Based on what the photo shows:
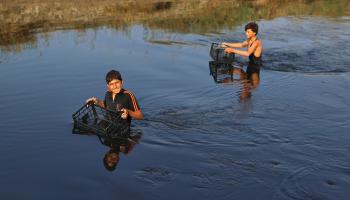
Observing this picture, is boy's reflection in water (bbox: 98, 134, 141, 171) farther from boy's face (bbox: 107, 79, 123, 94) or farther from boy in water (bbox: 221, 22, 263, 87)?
boy in water (bbox: 221, 22, 263, 87)

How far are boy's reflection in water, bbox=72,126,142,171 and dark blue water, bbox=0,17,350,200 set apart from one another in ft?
0.39

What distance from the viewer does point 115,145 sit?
8.48m

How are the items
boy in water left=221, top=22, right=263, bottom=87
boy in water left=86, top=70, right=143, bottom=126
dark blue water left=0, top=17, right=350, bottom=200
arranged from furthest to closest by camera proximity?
boy in water left=221, top=22, right=263, bottom=87 < boy in water left=86, top=70, right=143, bottom=126 < dark blue water left=0, top=17, right=350, bottom=200

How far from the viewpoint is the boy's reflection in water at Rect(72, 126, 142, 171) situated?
25.9ft

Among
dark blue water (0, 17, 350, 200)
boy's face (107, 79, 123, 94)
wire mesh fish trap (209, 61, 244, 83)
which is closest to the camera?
dark blue water (0, 17, 350, 200)

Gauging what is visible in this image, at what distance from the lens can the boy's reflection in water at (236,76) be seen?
38.3 feet

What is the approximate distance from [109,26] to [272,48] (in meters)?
7.07

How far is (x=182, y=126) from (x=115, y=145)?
1.39m

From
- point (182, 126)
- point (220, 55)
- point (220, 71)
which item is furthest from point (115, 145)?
point (220, 55)

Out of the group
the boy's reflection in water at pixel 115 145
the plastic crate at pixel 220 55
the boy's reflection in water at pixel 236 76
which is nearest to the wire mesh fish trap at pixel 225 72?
the boy's reflection in water at pixel 236 76

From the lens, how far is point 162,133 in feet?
29.5

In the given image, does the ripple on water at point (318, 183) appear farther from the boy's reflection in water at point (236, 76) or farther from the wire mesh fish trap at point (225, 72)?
the wire mesh fish trap at point (225, 72)

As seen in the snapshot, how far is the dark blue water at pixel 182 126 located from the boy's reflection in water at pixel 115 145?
120 mm

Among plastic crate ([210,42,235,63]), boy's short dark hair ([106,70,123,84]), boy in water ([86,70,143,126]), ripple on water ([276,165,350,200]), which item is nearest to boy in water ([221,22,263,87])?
plastic crate ([210,42,235,63])
